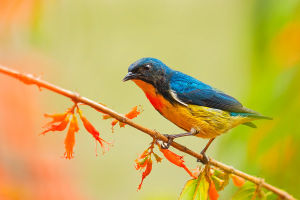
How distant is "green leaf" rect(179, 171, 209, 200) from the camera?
215cm

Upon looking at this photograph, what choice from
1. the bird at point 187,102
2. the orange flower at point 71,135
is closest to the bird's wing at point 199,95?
the bird at point 187,102

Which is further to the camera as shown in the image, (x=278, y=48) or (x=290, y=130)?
(x=278, y=48)

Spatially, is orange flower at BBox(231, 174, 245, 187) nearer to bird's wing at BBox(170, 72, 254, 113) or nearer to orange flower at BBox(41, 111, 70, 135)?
orange flower at BBox(41, 111, 70, 135)

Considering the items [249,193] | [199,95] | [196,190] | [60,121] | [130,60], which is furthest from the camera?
[130,60]

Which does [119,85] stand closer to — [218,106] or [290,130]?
[218,106]

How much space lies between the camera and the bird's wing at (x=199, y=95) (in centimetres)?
371

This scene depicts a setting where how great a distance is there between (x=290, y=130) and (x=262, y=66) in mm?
401

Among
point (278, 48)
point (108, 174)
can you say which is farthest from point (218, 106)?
point (108, 174)

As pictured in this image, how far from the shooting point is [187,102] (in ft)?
12.3

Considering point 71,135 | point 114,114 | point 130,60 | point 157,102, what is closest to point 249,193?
point 114,114

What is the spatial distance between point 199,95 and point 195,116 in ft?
0.96

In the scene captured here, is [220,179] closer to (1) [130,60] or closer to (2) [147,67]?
(2) [147,67]

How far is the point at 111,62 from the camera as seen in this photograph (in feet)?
26.1

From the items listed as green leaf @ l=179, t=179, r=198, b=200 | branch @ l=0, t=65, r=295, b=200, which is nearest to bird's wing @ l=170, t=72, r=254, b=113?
branch @ l=0, t=65, r=295, b=200
